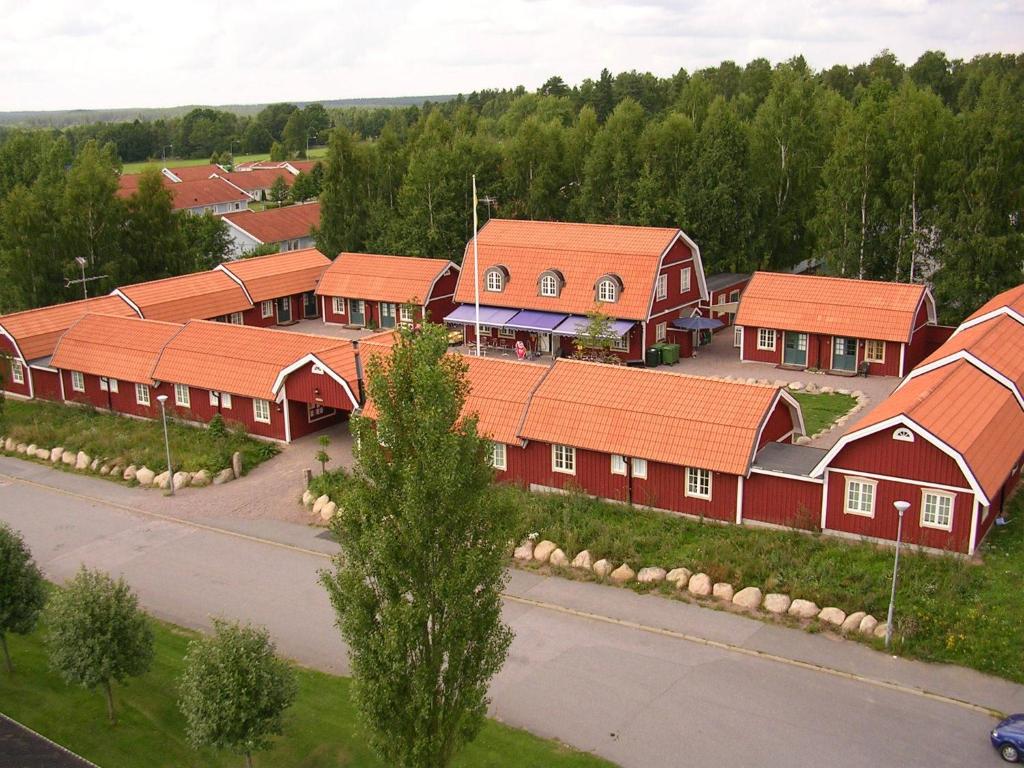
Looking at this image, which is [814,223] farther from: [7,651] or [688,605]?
[7,651]

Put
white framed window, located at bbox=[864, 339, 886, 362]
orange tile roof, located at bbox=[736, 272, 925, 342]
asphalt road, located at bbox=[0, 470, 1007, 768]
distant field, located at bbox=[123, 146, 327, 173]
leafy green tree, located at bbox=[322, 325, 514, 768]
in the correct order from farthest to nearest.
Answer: distant field, located at bbox=[123, 146, 327, 173]
white framed window, located at bbox=[864, 339, 886, 362]
orange tile roof, located at bbox=[736, 272, 925, 342]
asphalt road, located at bbox=[0, 470, 1007, 768]
leafy green tree, located at bbox=[322, 325, 514, 768]

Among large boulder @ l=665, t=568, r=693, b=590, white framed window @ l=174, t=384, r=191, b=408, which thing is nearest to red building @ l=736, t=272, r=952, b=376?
large boulder @ l=665, t=568, r=693, b=590

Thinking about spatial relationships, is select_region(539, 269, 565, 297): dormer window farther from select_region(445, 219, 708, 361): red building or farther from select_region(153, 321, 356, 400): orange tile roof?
select_region(153, 321, 356, 400): orange tile roof

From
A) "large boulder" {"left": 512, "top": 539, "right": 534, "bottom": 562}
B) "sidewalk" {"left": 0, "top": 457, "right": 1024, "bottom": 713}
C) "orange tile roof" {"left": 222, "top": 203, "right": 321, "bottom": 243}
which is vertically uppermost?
"orange tile roof" {"left": 222, "top": 203, "right": 321, "bottom": 243}

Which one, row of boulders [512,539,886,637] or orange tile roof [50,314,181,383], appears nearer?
row of boulders [512,539,886,637]

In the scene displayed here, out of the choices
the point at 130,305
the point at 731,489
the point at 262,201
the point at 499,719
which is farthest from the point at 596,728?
the point at 262,201

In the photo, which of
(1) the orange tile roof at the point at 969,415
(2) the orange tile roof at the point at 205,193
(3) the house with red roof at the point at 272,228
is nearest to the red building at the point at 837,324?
(1) the orange tile roof at the point at 969,415
